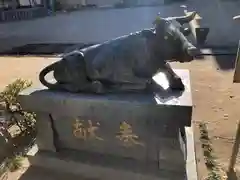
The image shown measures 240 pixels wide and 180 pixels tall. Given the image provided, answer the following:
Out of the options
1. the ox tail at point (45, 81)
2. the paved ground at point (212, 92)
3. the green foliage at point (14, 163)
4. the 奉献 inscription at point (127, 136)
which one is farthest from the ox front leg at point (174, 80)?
the green foliage at point (14, 163)

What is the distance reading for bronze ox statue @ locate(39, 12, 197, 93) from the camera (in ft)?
9.27

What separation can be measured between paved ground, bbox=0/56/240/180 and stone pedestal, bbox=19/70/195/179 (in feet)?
2.32

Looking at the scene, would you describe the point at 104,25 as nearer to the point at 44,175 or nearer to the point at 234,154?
the point at 44,175

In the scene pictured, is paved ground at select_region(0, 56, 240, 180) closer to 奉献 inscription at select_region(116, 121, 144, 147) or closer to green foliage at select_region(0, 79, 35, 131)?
奉献 inscription at select_region(116, 121, 144, 147)

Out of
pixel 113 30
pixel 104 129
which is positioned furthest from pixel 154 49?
pixel 113 30

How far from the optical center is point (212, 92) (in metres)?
5.45

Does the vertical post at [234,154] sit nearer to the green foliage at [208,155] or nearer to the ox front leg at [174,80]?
the green foliage at [208,155]

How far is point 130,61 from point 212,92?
3036mm

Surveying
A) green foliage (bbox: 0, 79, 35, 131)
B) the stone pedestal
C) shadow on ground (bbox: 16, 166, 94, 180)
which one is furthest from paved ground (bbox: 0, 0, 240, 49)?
shadow on ground (bbox: 16, 166, 94, 180)

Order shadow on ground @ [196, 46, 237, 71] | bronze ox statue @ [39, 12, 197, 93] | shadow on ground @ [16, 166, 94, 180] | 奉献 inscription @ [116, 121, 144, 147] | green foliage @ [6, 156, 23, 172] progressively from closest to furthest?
1. bronze ox statue @ [39, 12, 197, 93]
2. 奉献 inscription @ [116, 121, 144, 147]
3. shadow on ground @ [16, 166, 94, 180]
4. green foliage @ [6, 156, 23, 172]
5. shadow on ground @ [196, 46, 237, 71]

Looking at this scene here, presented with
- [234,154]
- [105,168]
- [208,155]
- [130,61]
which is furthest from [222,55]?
[105,168]

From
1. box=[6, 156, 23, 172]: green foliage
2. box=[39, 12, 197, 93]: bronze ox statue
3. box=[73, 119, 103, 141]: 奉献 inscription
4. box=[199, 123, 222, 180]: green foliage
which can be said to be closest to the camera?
box=[39, 12, 197, 93]: bronze ox statue

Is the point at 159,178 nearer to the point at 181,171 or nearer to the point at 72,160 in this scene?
the point at 181,171

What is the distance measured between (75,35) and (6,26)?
540 centimetres
